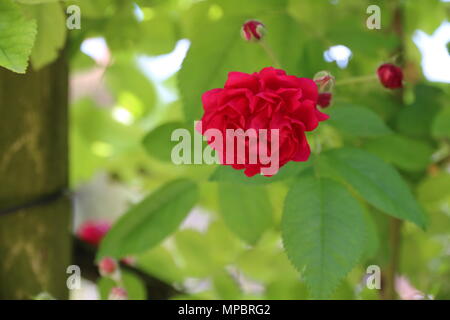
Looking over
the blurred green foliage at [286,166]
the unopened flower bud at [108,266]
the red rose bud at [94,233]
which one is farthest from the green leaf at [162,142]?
the red rose bud at [94,233]

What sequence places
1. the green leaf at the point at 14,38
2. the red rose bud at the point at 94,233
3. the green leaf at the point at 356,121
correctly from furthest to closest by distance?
1. the red rose bud at the point at 94,233
2. the green leaf at the point at 356,121
3. the green leaf at the point at 14,38

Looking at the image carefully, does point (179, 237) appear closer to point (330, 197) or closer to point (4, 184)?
point (4, 184)

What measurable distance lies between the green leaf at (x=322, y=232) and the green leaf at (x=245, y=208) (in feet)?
Answer: 0.53

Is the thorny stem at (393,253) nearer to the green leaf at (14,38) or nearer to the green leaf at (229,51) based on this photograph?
the green leaf at (229,51)

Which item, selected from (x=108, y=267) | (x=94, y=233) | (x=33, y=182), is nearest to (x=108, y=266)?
(x=108, y=267)

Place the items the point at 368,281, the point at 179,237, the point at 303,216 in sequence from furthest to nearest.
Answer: the point at 179,237, the point at 368,281, the point at 303,216

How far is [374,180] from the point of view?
0.45 metres

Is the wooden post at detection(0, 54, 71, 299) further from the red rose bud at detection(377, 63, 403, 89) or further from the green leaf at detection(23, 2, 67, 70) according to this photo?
the red rose bud at detection(377, 63, 403, 89)

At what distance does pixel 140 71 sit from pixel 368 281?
19.4 inches

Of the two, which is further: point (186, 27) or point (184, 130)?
point (186, 27)

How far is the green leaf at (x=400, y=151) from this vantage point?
0.60 metres

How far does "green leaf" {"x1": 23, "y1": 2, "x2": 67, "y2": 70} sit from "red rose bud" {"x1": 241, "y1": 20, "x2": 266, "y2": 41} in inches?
Result: 5.8
